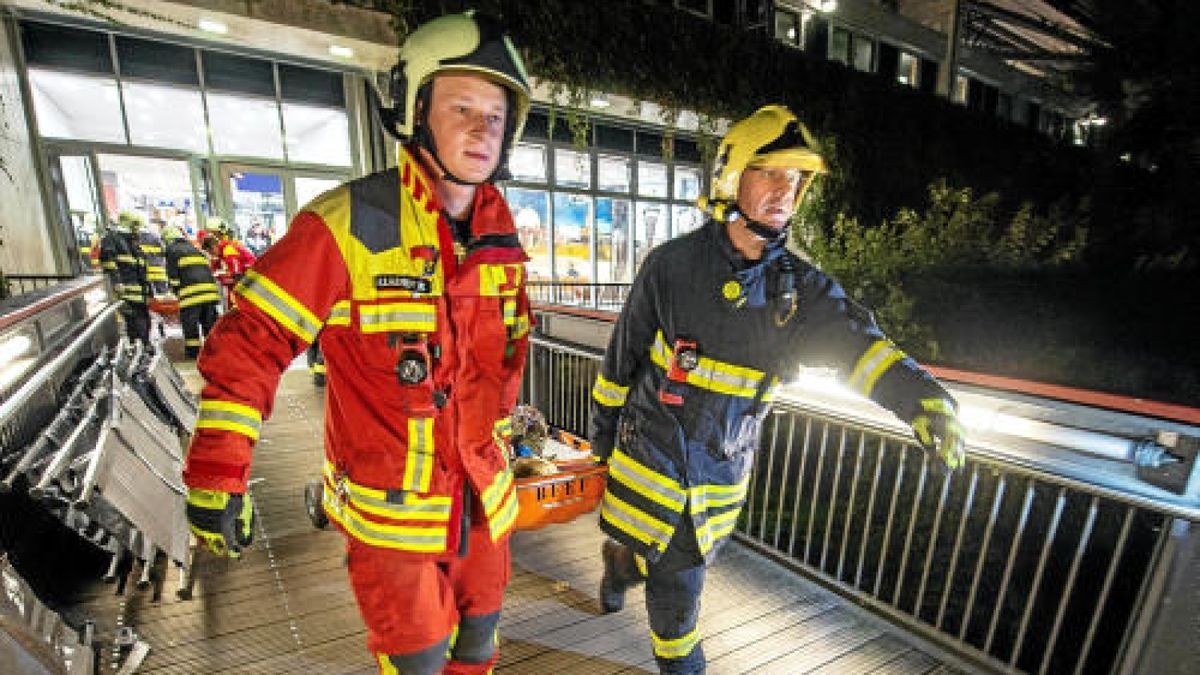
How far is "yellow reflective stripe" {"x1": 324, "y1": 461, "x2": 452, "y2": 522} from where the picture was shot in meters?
1.45

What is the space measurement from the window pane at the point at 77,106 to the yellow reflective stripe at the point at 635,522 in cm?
1144

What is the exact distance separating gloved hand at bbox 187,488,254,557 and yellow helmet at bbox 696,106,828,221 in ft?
5.83

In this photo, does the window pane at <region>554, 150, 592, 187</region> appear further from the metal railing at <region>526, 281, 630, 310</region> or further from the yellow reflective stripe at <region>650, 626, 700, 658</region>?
the yellow reflective stripe at <region>650, 626, 700, 658</region>

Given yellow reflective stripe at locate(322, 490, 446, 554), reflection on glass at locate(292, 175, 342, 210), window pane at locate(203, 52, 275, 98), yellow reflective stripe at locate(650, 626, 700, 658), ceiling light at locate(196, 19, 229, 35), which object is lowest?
yellow reflective stripe at locate(650, 626, 700, 658)

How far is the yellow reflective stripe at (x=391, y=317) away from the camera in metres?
1.40

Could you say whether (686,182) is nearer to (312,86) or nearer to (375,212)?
(312,86)

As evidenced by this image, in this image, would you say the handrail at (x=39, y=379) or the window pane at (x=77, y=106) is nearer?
the handrail at (x=39, y=379)

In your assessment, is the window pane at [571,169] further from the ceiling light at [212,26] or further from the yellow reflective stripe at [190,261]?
the yellow reflective stripe at [190,261]

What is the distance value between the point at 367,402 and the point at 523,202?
12.7 meters

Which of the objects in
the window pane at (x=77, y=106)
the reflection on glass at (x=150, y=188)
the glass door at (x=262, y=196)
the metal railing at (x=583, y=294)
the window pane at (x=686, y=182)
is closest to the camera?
the window pane at (x=77, y=106)

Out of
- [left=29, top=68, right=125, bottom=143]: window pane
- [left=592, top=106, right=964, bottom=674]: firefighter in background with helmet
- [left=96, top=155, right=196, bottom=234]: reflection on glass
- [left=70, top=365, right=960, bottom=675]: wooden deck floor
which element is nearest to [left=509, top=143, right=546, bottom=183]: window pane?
[left=96, top=155, right=196, bottom=234]: reflection on glass

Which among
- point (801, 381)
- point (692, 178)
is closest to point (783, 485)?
point (801, 381)

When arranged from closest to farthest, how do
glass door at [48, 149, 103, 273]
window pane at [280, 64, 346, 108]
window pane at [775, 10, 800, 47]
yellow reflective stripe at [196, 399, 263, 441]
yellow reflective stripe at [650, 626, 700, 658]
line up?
yellow reflective stripe at [196, 399, 263, 441]
yellow reflective stripe at [650, 626, 700, 658]
glass door at [48, 149, 103, 273]
window pane at [280, 64, 346, 108]
window pane at [775, 10, 800, 47]

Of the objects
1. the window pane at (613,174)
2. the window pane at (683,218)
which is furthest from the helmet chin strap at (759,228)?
the window pane at (683,218)
